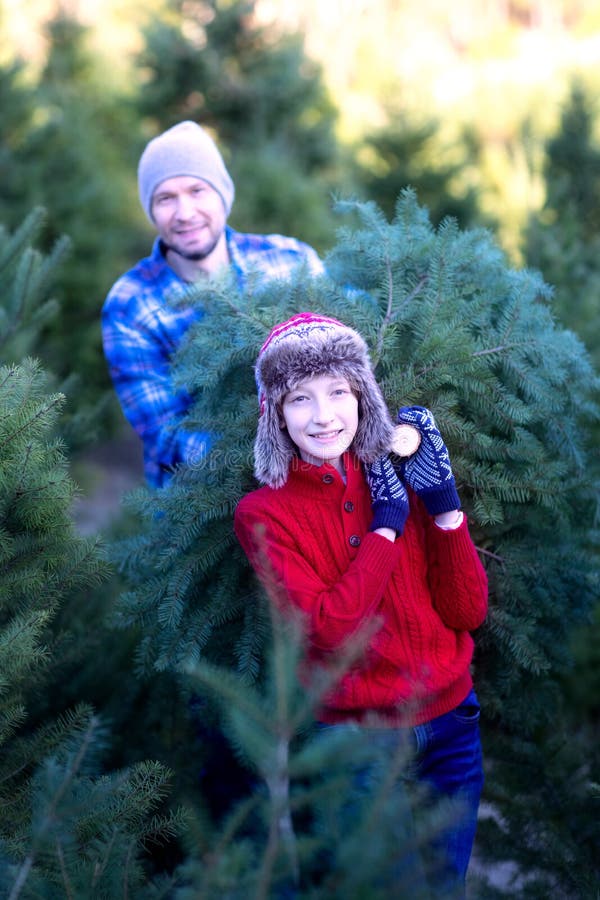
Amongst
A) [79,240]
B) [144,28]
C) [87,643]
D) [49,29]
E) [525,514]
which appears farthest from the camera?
[49,29]

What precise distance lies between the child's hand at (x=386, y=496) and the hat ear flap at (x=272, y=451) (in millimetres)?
231

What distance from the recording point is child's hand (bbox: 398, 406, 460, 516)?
236 cm

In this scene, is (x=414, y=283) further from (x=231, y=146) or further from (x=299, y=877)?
(x=231, y=146)

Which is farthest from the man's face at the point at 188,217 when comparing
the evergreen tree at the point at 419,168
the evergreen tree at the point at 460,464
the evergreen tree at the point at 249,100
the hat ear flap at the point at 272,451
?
the evergreen tree at the point at 249,100

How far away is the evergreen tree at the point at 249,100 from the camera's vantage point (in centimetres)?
933

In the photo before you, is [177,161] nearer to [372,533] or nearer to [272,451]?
[272,451]

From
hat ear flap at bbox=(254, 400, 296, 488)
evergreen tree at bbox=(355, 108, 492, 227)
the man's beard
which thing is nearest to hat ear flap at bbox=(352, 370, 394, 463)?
hat ear flap at bbox=(254, 400, 296, 488)

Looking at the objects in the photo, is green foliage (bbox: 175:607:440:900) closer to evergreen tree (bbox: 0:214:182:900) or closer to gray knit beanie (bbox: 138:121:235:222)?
evergreen tree (bbox: 0:214:182:900)

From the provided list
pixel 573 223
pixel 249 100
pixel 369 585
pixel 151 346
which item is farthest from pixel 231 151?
pixel 369 585

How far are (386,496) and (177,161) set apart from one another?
7.16 feet

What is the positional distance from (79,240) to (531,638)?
23.0 ft

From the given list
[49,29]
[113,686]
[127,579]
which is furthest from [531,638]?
[49,29]

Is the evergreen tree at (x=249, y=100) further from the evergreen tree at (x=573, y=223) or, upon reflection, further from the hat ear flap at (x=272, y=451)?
the hat ear flap at (x=272, y=451)

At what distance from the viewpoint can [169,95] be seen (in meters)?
9.65
